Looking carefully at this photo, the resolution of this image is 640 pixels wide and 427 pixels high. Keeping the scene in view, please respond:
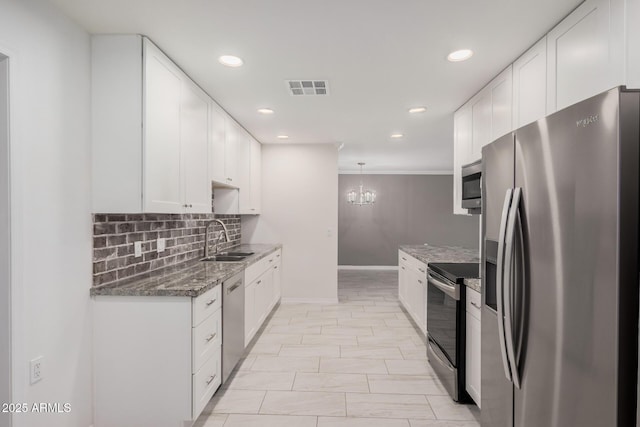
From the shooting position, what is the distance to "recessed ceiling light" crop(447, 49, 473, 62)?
2203 millimetres

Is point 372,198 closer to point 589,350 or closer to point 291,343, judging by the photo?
point 291,343

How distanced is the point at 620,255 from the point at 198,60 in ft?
8.23

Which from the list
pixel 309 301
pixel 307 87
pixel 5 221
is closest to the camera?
pixel 5 221

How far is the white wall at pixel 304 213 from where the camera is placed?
206 inches

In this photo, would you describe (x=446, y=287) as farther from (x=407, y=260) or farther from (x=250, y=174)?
(x=250, y=174)

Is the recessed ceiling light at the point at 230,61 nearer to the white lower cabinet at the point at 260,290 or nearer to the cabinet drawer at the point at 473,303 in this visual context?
the white lower cabinet at the point at 260,290

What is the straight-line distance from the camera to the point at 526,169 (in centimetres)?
137

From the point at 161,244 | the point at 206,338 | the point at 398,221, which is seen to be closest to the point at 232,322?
the point at 206,338

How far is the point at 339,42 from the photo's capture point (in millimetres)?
2105

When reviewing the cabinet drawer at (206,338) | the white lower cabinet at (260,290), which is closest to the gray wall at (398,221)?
the white lower cabinet at (260,290)

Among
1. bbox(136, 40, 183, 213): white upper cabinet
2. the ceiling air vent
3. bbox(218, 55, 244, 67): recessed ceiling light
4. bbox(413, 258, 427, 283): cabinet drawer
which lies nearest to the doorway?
bbox(136, 40, 183, 213): white upper cabinet

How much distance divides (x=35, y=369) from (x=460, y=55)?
3017mm

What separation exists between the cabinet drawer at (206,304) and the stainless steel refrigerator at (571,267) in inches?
65.1

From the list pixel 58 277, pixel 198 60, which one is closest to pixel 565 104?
pixel 198 60
